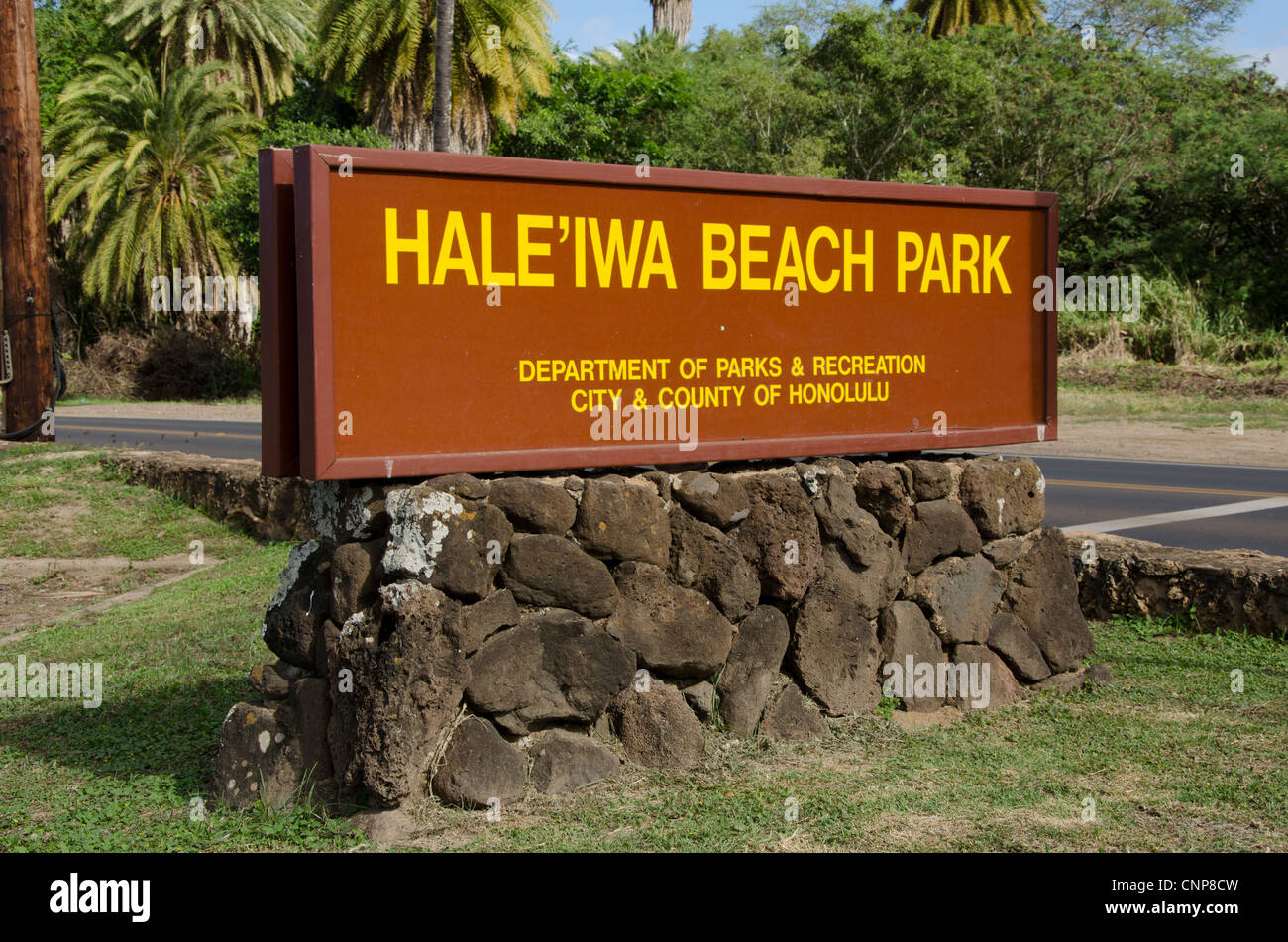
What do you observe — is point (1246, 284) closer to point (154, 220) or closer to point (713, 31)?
point (154, 220)

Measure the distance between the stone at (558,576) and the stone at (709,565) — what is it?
0.34 meters

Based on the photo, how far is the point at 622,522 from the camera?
16.0ft

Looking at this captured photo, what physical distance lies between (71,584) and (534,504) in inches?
239

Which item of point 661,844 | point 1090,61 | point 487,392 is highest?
point 1090,61

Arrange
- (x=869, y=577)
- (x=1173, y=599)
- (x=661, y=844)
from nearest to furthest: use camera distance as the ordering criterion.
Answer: (x=661, y=844)
(x=869, y=577)
(x=1173, y=599)

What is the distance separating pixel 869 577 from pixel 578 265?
5.98ft

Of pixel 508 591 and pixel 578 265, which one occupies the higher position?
pixel 578 265

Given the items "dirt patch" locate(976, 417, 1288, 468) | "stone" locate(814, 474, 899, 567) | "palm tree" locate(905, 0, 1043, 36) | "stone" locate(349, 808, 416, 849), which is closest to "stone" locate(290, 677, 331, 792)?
"stone" locate(349, 808, 416, 849)

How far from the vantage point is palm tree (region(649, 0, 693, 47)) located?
148 ft

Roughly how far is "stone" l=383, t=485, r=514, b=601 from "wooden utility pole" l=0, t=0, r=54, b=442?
34.6 feet

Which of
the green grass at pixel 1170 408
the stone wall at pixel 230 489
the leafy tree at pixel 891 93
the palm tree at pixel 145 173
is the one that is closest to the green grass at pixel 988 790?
the stone wall at pixel 230 489

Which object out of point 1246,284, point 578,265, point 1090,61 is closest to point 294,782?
point 578,265

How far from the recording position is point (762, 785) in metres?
4.76

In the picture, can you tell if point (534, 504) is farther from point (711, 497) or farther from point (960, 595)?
point (960, 595)
